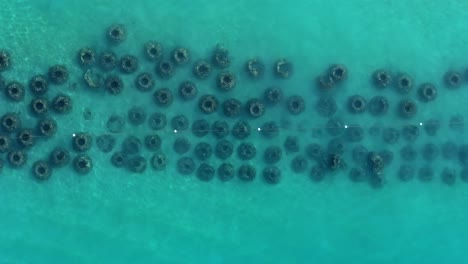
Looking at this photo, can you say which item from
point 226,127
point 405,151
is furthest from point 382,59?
point 226,127

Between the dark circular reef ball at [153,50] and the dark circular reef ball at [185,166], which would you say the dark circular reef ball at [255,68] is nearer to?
the dark circular reef ball at [153,50]

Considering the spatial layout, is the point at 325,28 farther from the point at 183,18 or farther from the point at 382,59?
the point at 183,18

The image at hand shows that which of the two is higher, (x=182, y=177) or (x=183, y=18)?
(x=183, y=18)

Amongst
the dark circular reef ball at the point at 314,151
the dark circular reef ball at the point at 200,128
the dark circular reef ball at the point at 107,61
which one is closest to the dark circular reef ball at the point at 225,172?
the dark circular reef ball at the point at 200,128

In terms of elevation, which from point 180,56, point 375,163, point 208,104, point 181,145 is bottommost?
point 375,163

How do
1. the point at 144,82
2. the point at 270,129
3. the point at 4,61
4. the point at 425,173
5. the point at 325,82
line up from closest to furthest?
the point at 4,61, the point at 144,82, the point at 270,129, the point at 325,82, the point at 425,173

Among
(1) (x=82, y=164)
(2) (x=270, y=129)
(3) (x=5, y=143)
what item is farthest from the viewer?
(2) (x=270, y=129)

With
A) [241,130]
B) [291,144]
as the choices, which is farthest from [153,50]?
[291,144]

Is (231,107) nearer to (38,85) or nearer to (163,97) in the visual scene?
(163,97)
